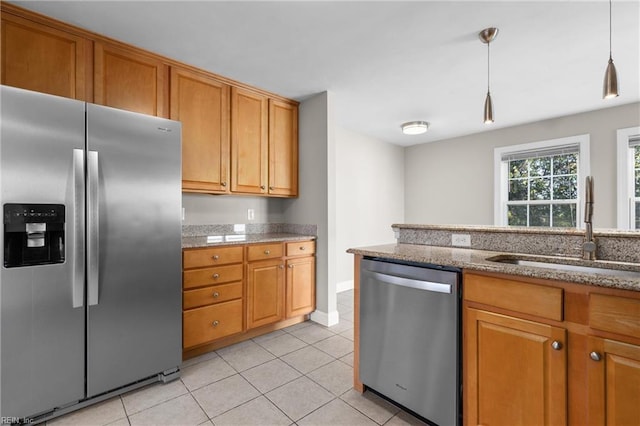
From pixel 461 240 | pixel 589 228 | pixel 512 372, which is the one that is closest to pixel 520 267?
pixel 512 372

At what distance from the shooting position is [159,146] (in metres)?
2.01

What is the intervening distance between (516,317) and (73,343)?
232cm

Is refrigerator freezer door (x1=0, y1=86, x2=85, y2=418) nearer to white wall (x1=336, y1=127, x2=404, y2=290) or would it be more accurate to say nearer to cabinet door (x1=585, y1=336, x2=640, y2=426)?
cabinet door (x1=585, y1=336, x2=640, y2=426)

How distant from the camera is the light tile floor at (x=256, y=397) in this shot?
1696 millimetres

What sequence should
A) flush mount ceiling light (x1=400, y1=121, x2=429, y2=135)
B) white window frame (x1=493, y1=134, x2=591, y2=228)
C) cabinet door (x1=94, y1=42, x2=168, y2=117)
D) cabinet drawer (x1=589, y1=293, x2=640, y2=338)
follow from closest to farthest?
1. cabinet drawer (x1=589, y1=293, x2=640, y2=338)
2. cabinet door (x1=94, y1=42, x2=168, y2=117)
3. white window frame (x1=493, y1=134, x2=591, y2=228)
4. flush mount ceiling light (x1=400, y1=121, x2=429, y2=135)

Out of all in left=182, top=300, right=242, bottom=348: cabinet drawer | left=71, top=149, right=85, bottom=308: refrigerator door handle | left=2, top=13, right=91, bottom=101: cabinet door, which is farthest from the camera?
left=182, top=300, right=242, bottom=348: cabinet drawer

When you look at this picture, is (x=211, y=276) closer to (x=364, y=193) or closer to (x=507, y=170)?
(x=364, y=193)

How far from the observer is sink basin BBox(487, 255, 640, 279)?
1.37m

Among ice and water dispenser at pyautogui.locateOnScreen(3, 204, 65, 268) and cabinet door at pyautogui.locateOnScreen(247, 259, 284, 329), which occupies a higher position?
ice and water dispenser at pyautogui.locateOnScreen(3, 204, 65, 268)

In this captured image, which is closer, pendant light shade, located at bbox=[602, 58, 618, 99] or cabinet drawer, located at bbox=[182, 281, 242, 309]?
pendant light shade, located at bbox=[602, 58, 618, 99]

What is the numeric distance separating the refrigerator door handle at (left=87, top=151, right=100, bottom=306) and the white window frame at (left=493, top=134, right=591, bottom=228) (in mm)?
4948

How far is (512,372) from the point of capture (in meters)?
1.29

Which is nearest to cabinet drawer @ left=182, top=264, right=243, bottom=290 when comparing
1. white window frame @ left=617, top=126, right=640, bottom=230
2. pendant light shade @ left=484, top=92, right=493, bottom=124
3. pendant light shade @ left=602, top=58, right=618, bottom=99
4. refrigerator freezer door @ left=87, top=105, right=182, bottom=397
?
refrigerator freezer door @ left=87, top=105, right=182, bottom=397

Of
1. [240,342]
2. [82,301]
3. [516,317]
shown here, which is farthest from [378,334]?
[82,301]
